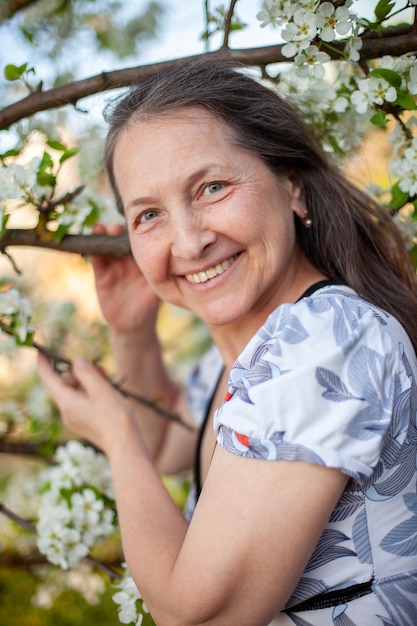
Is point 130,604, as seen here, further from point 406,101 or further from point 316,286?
point 406,101

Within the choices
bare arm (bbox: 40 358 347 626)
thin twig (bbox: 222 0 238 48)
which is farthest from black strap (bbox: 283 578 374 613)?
thin twig (bbox: 222 0 238 48)

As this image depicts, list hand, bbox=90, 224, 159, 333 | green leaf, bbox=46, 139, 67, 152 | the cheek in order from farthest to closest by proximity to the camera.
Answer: hand, bbox=90, 224, 159, 333, green leaf, bbox=46, 139, 67, 152, the cheek

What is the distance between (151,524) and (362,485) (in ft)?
1.57

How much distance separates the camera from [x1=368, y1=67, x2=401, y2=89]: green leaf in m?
1.37

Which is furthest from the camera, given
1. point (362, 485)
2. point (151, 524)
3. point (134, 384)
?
point (134, 384)

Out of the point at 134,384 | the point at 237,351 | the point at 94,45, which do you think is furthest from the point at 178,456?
the point at 94,45

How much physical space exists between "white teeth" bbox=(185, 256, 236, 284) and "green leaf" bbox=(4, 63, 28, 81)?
0.62 meters

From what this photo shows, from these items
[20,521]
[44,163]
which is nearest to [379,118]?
[44,163]

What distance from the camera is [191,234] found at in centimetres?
144

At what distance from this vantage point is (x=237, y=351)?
178 cm

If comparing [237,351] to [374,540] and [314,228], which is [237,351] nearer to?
[314,228]

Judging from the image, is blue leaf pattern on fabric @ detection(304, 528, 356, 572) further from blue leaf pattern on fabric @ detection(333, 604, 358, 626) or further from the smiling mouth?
the smiling mouth

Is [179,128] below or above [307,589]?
above

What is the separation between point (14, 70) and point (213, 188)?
0.55m
